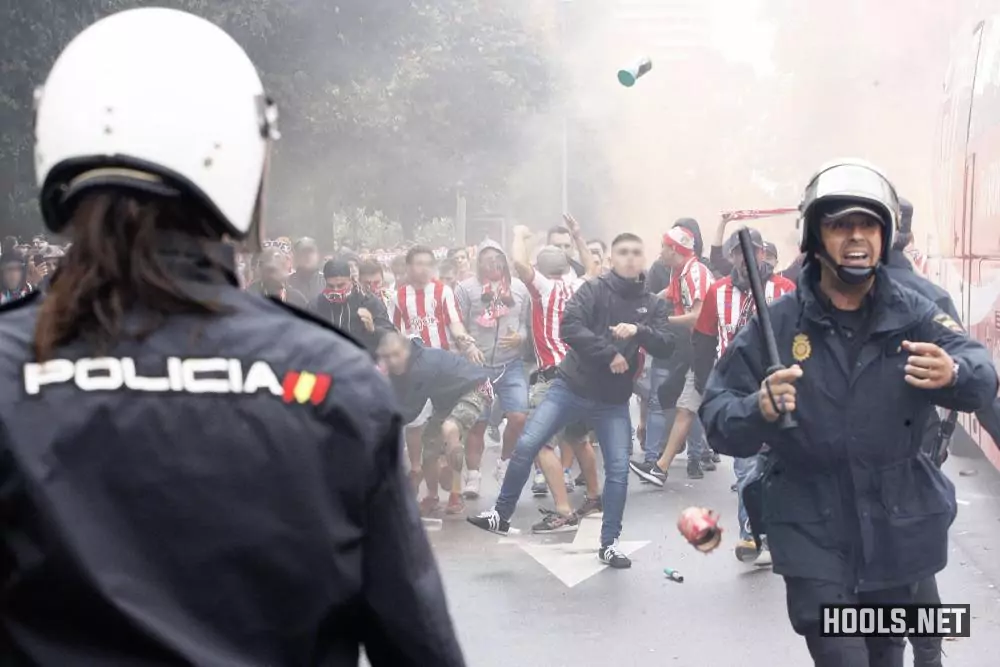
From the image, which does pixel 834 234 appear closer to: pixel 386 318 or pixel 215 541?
pixel 215 541

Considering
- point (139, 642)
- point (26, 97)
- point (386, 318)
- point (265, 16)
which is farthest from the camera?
point (265, 16)

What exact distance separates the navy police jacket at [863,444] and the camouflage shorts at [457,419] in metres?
6.06

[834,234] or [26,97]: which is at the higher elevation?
[26,97]

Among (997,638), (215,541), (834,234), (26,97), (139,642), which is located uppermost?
(26,97)

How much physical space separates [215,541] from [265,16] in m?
16.2

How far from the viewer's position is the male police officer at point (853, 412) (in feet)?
13.1

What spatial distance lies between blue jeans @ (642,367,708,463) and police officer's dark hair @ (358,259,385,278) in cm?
230

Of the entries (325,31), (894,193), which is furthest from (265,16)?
(894,193)

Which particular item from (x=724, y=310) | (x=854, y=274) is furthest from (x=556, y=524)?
(x=854, y=274)

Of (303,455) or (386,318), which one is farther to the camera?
(386,318)

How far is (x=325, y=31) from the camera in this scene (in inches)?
782

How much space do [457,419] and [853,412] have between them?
Answer: 247 inches

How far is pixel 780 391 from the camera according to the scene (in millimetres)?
3924

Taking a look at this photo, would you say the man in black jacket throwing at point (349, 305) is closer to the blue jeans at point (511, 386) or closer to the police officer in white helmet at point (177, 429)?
the blue jeans at point (511, 386)
